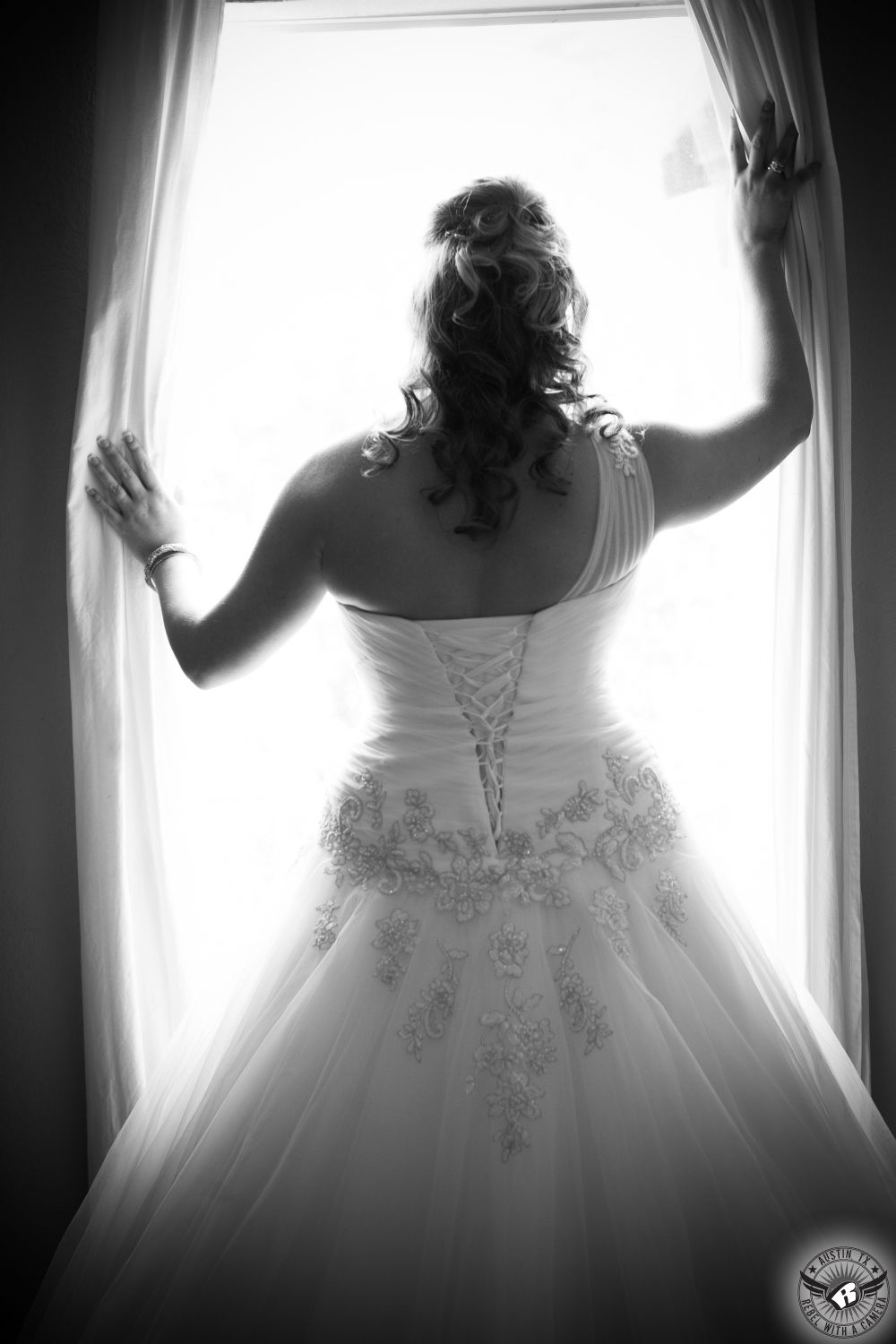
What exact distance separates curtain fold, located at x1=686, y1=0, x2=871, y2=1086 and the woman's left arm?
908 millimetres

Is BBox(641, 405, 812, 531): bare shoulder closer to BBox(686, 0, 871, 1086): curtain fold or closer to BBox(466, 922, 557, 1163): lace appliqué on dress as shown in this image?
BBox(686, 0, 871, 1086): curtain fold

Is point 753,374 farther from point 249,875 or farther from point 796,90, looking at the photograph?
point 249,875

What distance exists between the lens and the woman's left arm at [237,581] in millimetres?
1283

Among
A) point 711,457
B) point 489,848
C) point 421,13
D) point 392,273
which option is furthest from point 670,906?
point 421,13

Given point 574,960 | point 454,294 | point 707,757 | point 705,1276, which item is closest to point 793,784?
point 707,757

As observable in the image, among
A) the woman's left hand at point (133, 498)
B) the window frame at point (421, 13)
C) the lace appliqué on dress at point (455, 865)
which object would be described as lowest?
the lace appliqué on dress at point (455, 865)

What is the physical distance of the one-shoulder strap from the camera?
4.14 feet

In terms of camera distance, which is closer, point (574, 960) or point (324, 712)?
point (574, 960)

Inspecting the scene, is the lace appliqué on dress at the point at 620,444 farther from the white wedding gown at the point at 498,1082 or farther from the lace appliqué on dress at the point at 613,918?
the lace appliqué on dress at the point at 613,918

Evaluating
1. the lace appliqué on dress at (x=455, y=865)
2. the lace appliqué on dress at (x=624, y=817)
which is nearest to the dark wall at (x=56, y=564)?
the lace appliqué on dress at (x=624, y=817)

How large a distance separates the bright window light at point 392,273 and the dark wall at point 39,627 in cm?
25

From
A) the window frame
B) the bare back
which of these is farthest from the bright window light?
the bare back

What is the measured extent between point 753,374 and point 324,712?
1058 millimetres

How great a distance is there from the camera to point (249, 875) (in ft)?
6.38
